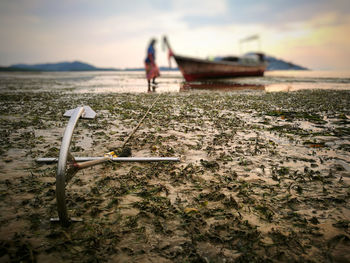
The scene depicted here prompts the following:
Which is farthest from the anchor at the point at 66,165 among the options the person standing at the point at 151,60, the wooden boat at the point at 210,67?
the wooden boat at the point at 210,67

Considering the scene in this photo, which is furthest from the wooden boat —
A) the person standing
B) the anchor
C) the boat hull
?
the anchor

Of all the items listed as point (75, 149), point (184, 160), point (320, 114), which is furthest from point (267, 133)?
point (75, 149)

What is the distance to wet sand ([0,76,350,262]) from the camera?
1.79m

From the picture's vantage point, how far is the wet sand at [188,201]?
1785 mm

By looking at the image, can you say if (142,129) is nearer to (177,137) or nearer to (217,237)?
(177,137)

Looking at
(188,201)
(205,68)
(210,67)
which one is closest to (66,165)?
(188,201)

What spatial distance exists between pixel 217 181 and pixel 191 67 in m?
25.6

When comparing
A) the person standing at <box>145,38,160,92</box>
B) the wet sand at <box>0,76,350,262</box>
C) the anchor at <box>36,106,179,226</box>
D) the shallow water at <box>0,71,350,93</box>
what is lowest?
the wet sand at <box>0,76,350,262</box>

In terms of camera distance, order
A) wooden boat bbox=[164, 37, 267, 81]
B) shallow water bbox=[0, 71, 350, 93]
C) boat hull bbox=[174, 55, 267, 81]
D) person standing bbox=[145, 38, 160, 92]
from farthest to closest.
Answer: boat hull bbox=[174, 55, 267, 81] → wooden boat bbox=[164, 37, 267, 81] → shallow water bbox=[0, 71, 350, 93] → person standing bbox=[145, 38, 160, 92]

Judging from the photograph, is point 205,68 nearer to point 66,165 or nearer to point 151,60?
point 151,60

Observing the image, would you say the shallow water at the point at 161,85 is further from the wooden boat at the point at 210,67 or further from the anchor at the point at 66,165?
the anchor at the point at 66,165

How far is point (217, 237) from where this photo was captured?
6.31ft

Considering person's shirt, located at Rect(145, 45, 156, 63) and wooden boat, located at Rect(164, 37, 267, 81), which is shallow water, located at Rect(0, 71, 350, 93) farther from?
person's shirt, located at Rect(145, 45, 156, 63)

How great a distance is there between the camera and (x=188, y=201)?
251cm
